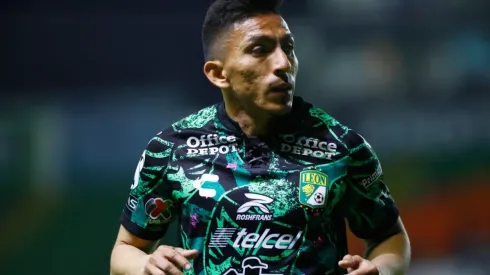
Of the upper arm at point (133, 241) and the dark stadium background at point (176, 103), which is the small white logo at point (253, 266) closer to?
the upper arm at point (133, 241)

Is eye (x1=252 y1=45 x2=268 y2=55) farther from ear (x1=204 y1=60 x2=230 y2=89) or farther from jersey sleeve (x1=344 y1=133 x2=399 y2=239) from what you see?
jersey sleeve (x1=344 y1=133 x2=399 y2=239)

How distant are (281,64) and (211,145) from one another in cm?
18

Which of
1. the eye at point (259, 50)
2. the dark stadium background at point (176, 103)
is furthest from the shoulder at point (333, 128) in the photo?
the dark stadium background at point (176, 103)

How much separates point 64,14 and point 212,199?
131 centimetres

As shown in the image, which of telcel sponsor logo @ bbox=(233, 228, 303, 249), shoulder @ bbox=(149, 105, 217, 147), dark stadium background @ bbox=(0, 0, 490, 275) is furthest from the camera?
dark stadium background @ bbox=(0, 0, 490, 275)

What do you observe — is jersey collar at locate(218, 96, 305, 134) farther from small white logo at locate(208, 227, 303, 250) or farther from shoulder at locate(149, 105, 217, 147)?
small white logo at locate(208, 227, 303, 250)

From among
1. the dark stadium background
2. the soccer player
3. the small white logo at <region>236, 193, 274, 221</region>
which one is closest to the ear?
the soccer player

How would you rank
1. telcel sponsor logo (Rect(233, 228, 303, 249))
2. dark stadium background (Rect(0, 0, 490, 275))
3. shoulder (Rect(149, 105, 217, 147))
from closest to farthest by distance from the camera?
telcel sponsor logo (Rect(233, 228, 303, 249)) → shoulder (Rect(149, 105, 217, 147)) → dark stadium background (Rect(0, 0, 490, 275))

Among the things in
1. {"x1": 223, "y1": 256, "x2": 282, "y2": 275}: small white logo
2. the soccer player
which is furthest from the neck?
{"x1": 223, "y1": 256, "x2": 282, "y2": 275}: small white logo

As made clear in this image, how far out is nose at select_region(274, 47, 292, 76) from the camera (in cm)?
120

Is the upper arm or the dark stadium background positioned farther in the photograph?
the dark stadium background

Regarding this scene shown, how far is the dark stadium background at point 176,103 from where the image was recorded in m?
2.22

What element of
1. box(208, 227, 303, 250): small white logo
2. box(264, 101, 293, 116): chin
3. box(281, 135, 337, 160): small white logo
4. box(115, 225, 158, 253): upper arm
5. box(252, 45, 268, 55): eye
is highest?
box(252, 45, 268, 55): eye

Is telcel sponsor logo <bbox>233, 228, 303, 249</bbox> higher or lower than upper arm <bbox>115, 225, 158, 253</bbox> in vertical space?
higher
